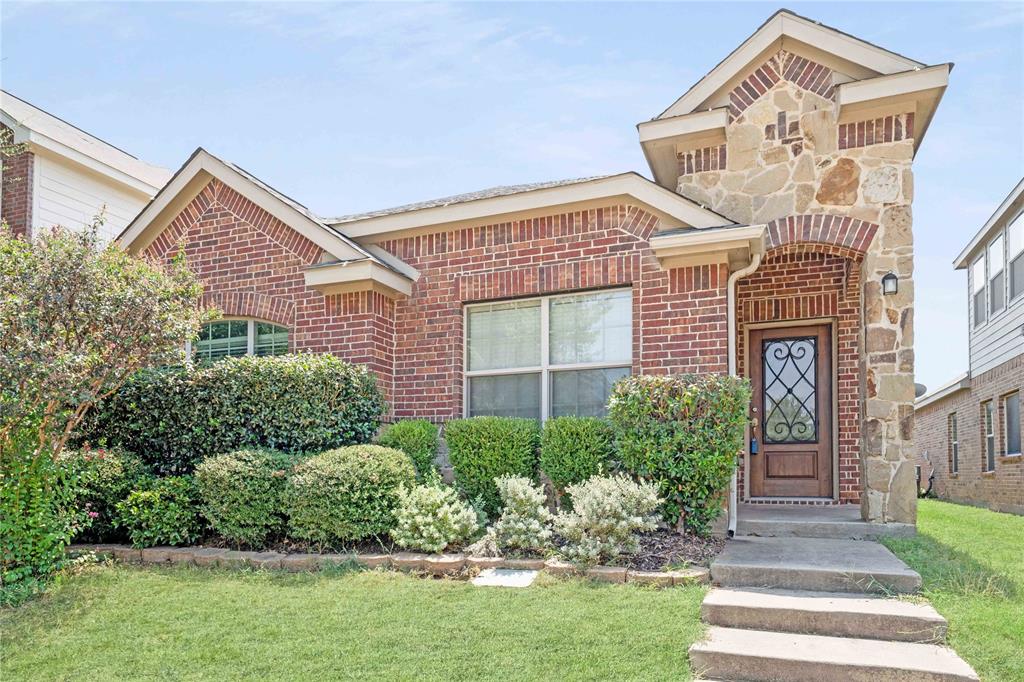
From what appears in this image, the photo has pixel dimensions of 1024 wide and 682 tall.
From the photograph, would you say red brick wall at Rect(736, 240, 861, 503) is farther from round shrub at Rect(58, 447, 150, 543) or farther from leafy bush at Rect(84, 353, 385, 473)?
round shrub at Rect(58, 447, 150, 543)

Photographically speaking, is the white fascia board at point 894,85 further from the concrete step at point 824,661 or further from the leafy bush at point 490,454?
the concrete step at point 824,661

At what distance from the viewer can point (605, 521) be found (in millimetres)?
6020

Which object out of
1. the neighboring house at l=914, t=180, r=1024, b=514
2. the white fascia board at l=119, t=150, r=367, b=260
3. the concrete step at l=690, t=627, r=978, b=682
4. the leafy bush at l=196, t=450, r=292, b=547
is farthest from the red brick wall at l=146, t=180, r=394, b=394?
the neighboring house at l=914, t=180, r=1024, b=514

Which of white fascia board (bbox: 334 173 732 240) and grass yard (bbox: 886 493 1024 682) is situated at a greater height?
white fascia board (bbox: 334 173 732 240)

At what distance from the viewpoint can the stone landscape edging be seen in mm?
5695

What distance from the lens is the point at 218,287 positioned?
31.9 ft

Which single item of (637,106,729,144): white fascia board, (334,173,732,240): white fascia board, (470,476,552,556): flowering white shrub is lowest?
(470,476,552,556): flowering white shrub

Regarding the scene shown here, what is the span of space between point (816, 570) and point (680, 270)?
131 inches

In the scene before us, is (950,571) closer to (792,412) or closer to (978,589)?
(978,589)

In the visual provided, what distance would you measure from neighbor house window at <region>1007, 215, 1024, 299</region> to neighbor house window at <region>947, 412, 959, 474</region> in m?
5.01

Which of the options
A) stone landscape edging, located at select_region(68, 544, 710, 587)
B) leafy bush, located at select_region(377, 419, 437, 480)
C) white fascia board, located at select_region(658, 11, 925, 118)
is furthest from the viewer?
leafy bush, located at select_region(377, 419, 437, 480)

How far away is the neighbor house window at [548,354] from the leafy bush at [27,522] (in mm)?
4266

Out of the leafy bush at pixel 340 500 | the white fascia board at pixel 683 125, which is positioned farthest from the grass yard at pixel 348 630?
the white fascia board at pixel 683 125

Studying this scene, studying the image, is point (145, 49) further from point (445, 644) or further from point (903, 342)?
point (903, 342)
